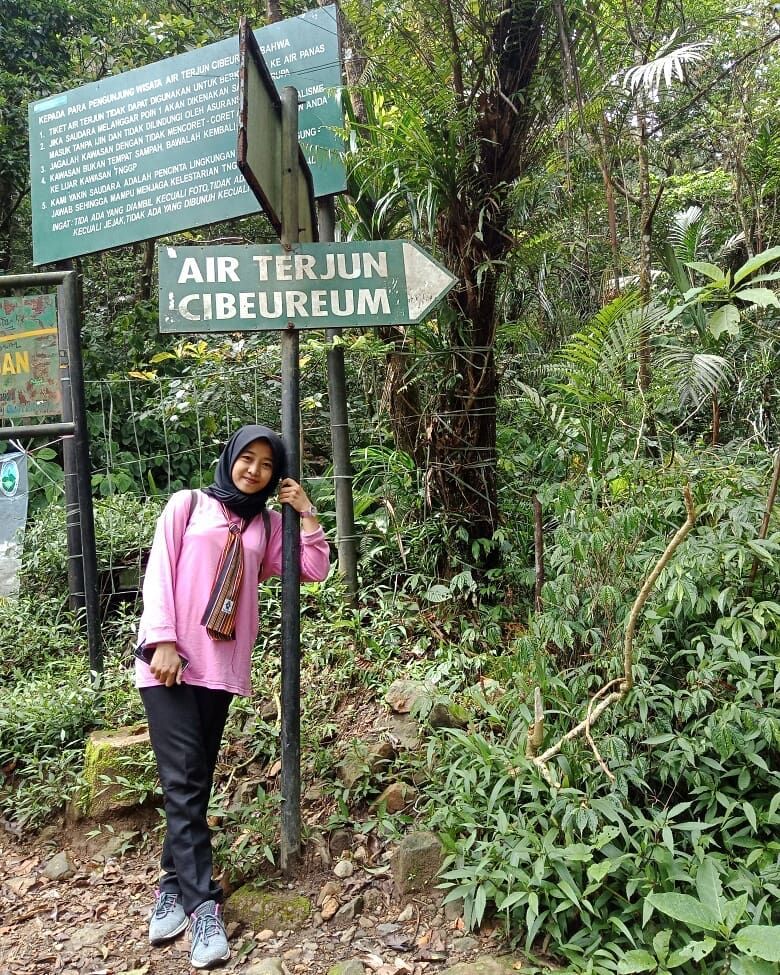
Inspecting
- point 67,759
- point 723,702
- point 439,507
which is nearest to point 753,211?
point 439,507

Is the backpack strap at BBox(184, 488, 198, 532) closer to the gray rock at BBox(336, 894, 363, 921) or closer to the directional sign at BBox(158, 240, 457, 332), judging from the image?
the directional sign at BBox(158, 240, 457, 332)

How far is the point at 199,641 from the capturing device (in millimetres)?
2592

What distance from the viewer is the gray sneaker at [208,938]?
2.41 metres

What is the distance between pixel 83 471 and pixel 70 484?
520 mm

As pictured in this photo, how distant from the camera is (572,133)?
4.36 metres

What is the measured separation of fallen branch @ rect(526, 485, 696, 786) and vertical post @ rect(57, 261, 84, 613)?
9.94 feet

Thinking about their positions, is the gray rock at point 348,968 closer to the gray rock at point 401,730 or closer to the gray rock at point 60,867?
the gray rock at point 401,730

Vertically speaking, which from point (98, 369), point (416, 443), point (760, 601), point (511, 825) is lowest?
point (511, 825)

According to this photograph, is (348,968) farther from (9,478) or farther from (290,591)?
(9,478)

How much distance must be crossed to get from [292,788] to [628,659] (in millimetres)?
1328

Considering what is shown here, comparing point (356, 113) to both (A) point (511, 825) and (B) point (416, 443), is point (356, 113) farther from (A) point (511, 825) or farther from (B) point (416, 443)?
(A) point (511, 825)

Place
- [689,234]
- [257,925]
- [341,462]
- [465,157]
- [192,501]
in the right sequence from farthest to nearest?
[341,462] → [689,234] → [465,157] → [192,501] → [257,925]

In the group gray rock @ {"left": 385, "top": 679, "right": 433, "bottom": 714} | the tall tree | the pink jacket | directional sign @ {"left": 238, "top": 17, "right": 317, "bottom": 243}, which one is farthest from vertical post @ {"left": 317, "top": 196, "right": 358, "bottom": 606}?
the pink jacket

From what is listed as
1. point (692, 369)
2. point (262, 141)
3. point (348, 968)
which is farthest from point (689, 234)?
point (348, 968)
